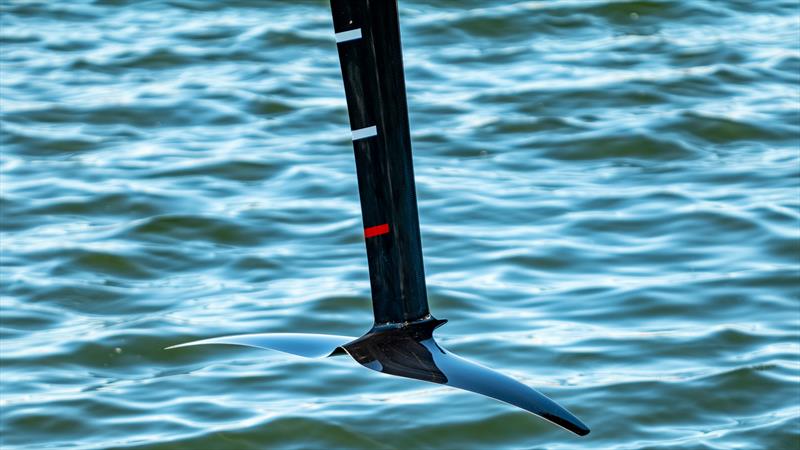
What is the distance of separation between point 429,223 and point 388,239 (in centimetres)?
352

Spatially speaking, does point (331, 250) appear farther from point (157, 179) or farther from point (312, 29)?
point (312, 29)

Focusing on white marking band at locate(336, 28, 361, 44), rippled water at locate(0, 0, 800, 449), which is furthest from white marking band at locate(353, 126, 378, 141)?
rippled water at locate(0, 0, 800, 449)

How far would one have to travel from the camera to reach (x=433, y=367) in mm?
1777

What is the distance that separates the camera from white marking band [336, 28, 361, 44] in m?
1.69

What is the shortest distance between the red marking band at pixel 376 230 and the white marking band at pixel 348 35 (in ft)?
0.83

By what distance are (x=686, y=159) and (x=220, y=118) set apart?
222cm

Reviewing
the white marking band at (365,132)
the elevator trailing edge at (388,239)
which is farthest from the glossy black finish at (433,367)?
the white marking band at (365,132)

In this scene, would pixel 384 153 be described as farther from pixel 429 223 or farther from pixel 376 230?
pixel 429 223

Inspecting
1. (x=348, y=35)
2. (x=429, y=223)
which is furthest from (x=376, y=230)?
(x=429, y=223)

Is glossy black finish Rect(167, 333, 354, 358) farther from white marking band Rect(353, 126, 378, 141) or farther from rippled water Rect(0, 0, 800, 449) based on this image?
rippled water Rect(0, 0, 800, 449)

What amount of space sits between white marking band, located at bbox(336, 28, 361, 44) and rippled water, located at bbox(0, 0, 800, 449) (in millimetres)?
2203

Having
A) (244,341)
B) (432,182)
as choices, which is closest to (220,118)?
(432,182)

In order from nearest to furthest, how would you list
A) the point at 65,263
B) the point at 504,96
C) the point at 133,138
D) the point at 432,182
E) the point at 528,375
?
1. the point at 528,375
2. the point at 65,263
3. the point at 432,182
4. the point at 133,138
5. the point at 504,96

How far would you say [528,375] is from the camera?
407 centimetres
